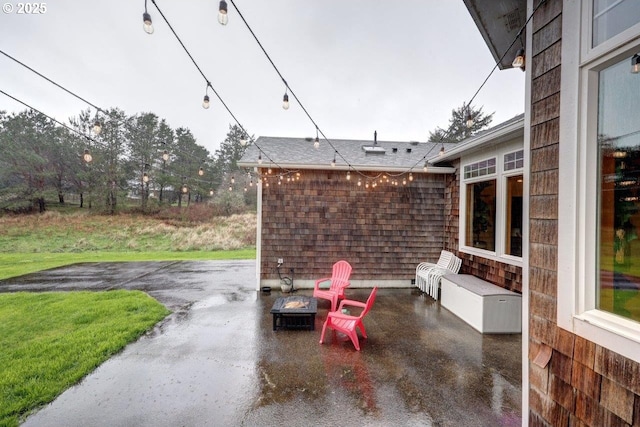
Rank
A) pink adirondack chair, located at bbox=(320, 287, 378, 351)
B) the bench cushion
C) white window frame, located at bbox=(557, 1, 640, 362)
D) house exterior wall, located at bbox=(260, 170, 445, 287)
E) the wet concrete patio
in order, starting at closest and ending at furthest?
white window frame, located at bbox=(557, 1, 640, 362)
the wet concrete patio
pink adirondack chair, located at bbox=(320, 287, 378, 351)
the bench cushion
house exterior wall, located at bbox=(260, 170, 445, 287)

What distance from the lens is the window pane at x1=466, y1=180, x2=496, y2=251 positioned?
5.29 m

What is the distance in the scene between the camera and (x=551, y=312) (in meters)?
1.61

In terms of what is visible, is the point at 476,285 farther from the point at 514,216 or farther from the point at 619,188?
the point at 619,188

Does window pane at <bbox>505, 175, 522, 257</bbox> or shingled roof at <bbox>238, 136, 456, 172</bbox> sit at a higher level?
shingled roof at <bbox>238, 136, 456, 172</bbox>

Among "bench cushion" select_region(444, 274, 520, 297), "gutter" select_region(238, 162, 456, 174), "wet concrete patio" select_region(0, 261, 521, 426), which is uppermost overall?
"gutter" select_region(238, 162, 456, 174)

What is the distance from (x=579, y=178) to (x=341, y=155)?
20.4 feet

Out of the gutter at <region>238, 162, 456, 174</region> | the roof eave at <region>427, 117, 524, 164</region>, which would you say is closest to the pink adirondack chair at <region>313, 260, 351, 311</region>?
the gutter at <region>238, 162, 456, 174</region>

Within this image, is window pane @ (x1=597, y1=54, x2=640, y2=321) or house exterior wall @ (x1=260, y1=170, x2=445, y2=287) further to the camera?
house exterior wall @ (x1=260, y1=170, x2=445, y2=287)

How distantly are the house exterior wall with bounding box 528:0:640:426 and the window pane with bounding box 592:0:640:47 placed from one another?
196mm

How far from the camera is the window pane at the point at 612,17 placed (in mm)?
1276

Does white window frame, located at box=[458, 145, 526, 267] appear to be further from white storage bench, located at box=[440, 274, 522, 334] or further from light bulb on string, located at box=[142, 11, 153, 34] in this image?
light bulb on string, located at box=[142, 11, 153, 34]

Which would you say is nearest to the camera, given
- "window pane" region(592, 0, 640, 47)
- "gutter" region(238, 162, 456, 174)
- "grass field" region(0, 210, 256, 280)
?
"window pane" region(592, 0, 640, 47)

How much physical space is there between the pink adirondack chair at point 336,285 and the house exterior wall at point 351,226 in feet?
3.06

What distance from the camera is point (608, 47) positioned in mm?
1333
